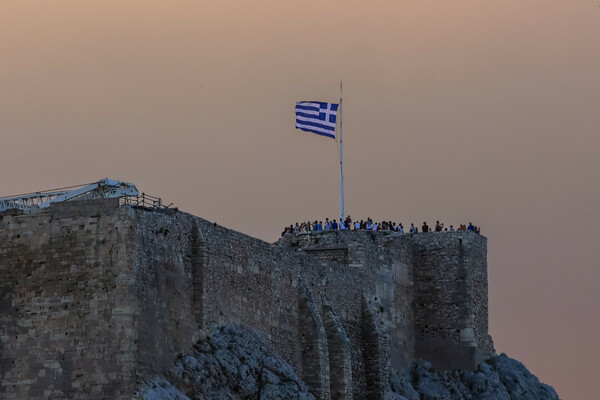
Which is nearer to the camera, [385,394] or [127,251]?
[127,251]

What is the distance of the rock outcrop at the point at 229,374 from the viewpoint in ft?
206

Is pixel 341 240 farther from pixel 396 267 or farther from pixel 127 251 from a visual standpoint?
pixel 127 251

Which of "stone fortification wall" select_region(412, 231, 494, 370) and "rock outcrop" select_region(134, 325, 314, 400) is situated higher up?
"stone fortification wall" select_region(412, 231, 494, 370)

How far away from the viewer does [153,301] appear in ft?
206

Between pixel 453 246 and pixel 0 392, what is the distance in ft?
95.8

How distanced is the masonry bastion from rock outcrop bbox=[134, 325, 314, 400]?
1.57ft

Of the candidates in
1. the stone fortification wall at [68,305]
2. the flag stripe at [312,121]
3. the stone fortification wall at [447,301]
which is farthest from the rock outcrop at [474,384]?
the stone fortification wall at [68,305]

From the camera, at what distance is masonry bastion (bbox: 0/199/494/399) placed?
202 feet

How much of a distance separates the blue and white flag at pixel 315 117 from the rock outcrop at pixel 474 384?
10.7 metres

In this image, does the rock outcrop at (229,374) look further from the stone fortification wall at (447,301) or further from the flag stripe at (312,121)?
the flag stripe at (312,121)

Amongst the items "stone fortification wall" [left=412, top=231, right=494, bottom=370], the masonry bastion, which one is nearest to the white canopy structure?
the masonry bastion

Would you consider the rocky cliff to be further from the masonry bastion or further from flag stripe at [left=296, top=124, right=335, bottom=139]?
flag stripe at [left=296, top=124, right=335, bottom=139]

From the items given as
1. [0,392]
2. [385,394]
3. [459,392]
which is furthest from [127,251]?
[459,392]

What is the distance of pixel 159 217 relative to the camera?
64.3m
